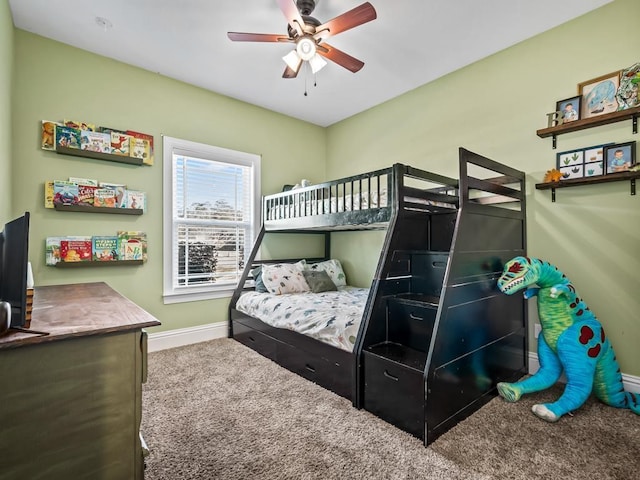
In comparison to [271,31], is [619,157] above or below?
below

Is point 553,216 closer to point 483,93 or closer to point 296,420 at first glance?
point 483,93

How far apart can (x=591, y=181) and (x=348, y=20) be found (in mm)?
1978

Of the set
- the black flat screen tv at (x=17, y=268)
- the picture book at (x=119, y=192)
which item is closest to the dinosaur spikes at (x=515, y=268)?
the black flat screen tv at (x=17, y=268)

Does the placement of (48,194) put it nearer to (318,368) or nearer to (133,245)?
(133,245)

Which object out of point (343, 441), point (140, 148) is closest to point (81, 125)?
point (140, 148)

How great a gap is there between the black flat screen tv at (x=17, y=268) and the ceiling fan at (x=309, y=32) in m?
1.66

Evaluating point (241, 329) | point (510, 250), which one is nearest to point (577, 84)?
point (510, 250)

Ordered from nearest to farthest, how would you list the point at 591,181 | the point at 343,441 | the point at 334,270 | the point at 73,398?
the point at 73,398 < the point at 343,441 < the point at 591,181 < the point at 334,270

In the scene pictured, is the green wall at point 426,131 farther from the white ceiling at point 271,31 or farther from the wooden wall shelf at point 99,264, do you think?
the white ceiling at point 271,31

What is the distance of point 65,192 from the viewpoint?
262 centimetres

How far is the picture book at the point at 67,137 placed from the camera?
2.60 m

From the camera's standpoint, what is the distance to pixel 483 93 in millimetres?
2895

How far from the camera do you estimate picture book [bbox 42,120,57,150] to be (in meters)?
2.56

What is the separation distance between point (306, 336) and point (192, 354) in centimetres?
125
